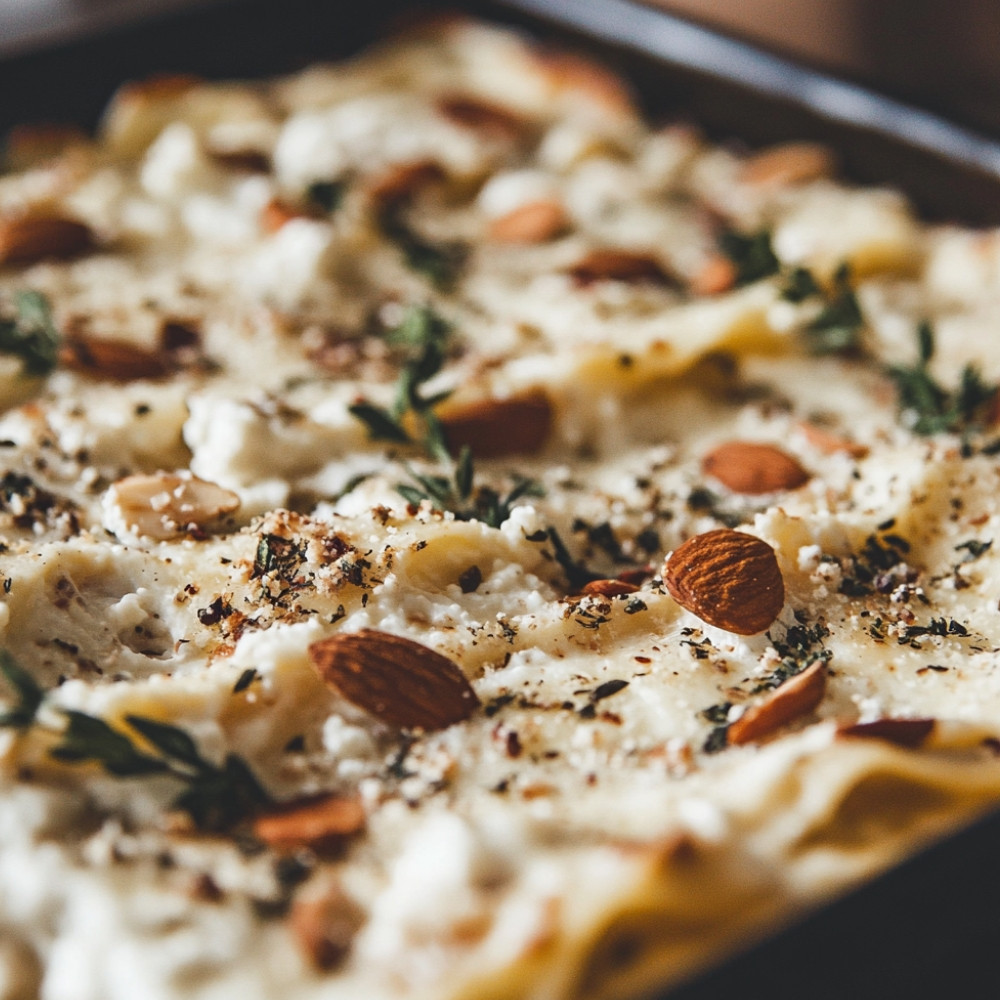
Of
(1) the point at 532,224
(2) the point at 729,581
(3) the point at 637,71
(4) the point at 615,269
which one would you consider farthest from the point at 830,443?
(3) the point at 637,71

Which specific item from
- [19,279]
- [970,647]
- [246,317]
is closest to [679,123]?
[246,317]

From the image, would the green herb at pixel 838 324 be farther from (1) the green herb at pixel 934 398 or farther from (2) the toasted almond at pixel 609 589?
(2) the toasted almond at pixel 609 589

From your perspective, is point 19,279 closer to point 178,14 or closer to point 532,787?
point 178,14

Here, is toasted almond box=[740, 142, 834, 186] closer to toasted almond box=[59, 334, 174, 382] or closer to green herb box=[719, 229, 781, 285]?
green herb box=[719, 229, 781, 285]

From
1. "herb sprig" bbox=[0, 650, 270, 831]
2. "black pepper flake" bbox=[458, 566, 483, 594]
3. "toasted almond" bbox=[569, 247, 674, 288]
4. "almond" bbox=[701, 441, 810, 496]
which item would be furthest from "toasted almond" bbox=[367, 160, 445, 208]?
"herb sprig" bbox=[0, 650, 270, 831]

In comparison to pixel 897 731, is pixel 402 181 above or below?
above

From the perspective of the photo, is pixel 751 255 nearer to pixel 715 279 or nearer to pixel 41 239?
pixel 715 279

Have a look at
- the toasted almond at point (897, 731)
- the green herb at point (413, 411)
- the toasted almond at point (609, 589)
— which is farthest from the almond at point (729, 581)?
the green herb at point (413, 411)
